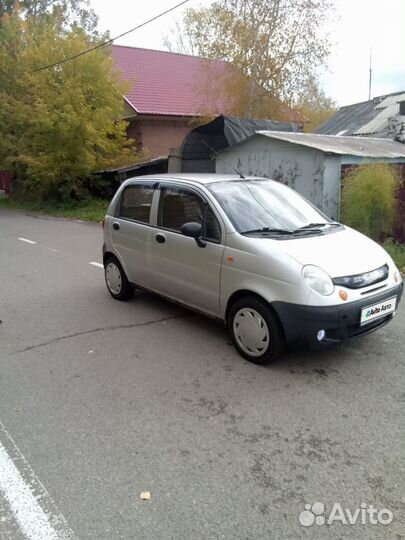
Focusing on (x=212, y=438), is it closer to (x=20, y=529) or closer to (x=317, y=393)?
(x=317, y=393)

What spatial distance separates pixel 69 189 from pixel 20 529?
60.0 ft

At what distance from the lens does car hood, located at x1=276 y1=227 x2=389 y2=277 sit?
3973mm

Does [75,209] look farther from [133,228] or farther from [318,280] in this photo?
[318,280]

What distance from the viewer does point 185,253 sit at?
4.90 m

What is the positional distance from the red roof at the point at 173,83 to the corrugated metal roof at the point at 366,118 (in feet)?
6.83

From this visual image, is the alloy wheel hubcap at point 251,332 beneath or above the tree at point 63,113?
beneath

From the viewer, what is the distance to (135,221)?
19.0 ft

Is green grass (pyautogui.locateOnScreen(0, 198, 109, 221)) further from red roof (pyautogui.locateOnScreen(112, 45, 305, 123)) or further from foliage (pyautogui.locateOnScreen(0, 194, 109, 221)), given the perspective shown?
red roof (pyautogui.locateOnScreen(112, 45, 305, 123))

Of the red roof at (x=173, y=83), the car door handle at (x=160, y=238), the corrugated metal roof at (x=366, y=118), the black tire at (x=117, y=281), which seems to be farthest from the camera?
the red roof at (x=173, y=83)

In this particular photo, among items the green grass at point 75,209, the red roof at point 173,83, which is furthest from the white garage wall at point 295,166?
the red roof at point 173,83

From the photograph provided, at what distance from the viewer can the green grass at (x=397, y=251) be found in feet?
26.1

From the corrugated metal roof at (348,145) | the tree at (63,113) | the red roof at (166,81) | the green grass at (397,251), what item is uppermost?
the red roof at (166,81)

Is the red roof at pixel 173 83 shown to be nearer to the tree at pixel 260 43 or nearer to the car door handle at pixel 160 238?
the tree at pixel 260 43

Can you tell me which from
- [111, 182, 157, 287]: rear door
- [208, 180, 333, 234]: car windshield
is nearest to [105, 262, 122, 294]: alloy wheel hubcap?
[111, 182, 157, 287]: rear door
